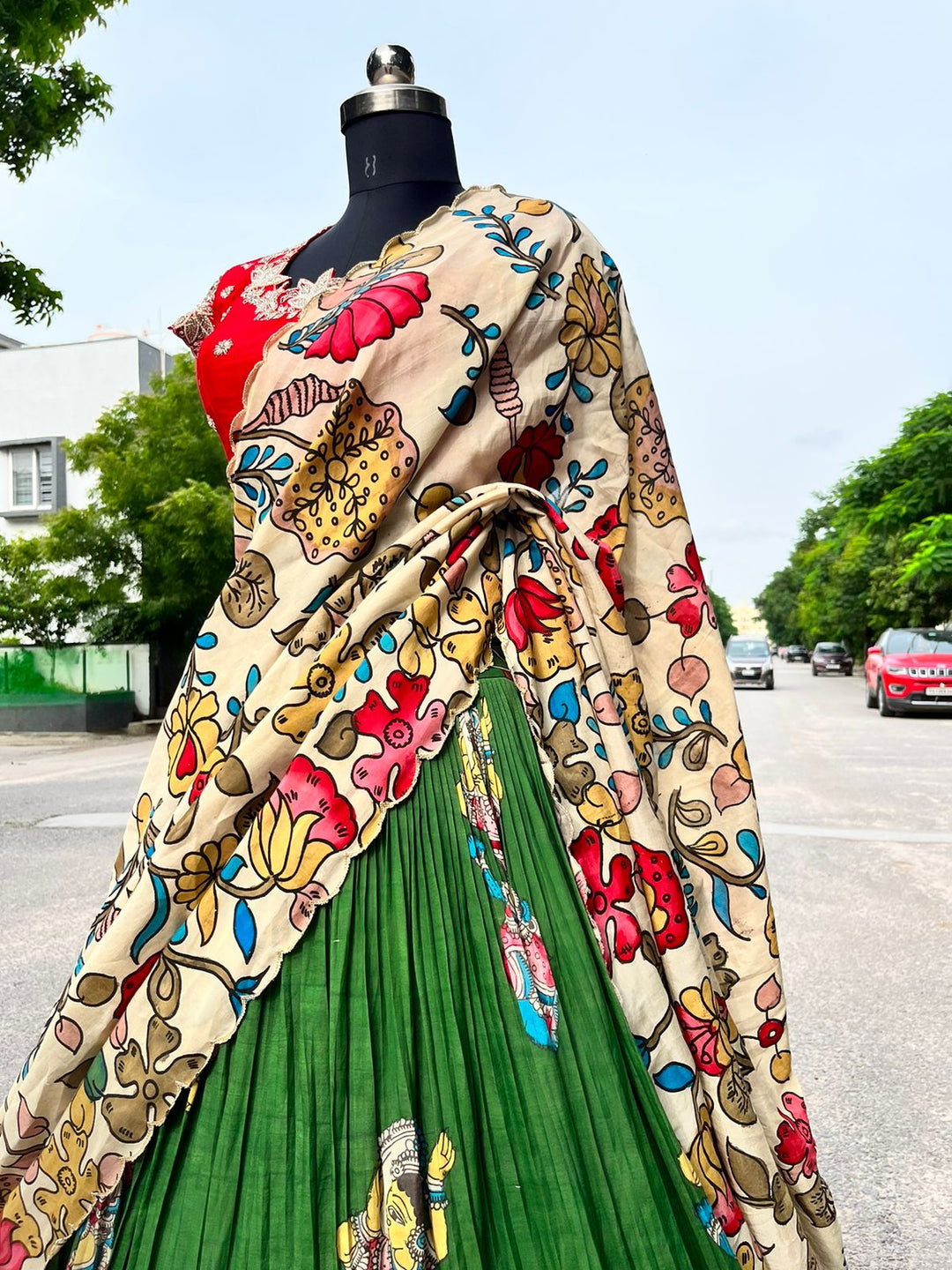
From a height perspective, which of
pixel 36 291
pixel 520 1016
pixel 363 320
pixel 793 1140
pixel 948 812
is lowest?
pixel 948 812

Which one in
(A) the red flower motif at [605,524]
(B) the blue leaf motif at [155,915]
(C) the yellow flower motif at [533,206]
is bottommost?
(B) the blue leaf motif at [155,915]

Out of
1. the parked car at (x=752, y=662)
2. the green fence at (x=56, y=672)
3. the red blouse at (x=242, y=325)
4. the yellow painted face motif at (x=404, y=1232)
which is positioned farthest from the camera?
the parked car at (x=752, y=662)

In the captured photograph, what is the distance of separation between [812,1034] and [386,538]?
2.51 meters

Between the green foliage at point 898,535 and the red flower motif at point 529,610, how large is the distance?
750 inches

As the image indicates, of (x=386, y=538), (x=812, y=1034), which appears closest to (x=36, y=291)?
(x=812, y=1034)

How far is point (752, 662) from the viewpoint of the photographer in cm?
2445

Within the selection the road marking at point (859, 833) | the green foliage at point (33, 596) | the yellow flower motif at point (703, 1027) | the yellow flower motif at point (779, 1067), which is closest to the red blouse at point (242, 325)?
the yellow flower motif at point (703, 1027)

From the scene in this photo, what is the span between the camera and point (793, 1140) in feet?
4.17

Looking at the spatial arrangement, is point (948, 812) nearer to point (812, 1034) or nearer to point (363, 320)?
point (812, 1034)

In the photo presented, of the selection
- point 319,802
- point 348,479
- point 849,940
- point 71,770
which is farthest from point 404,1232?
point 71,770

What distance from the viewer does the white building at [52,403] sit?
21672 millimetres

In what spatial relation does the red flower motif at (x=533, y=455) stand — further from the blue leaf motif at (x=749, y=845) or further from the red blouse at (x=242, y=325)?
the blue leaf motif at (x=749, y=845)

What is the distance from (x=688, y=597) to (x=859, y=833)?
17.7 ft

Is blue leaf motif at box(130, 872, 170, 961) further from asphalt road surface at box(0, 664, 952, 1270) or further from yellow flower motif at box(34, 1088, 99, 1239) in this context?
asphalt road surface at box(0, 664, 952, 1270)
